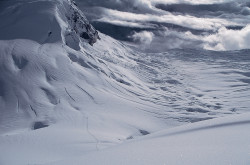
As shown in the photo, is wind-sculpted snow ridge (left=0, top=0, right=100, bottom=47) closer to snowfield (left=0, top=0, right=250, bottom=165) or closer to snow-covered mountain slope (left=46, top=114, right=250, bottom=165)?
snowfield (left=0, top=0, right=250, bottom=165)

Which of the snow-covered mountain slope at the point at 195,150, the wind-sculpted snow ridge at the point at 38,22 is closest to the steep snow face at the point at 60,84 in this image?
the wind-sculpted snow ridge at the point at 38,22

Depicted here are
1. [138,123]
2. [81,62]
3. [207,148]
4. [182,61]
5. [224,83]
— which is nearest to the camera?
[207,148]

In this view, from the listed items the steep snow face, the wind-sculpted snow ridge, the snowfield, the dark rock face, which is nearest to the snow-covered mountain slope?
the snowfield

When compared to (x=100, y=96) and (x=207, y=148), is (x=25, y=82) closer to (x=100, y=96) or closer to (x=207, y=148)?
(x=100, y=96)

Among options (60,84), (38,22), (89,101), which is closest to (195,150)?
(89,101)

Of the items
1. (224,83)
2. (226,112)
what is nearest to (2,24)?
(226,112)

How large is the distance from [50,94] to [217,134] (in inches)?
1320

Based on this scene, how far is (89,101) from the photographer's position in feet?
131

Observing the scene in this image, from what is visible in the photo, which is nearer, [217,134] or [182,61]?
[217,134]

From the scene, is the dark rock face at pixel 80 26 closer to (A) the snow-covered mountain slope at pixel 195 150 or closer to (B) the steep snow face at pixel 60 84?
(B) the steep snow face at pixel 60 84

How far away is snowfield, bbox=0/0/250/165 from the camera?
21.5ft

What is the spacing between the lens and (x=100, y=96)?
4209cm

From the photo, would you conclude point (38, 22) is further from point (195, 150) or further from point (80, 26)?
point (195, 150)

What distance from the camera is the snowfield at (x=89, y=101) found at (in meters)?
6.56
